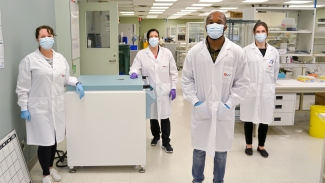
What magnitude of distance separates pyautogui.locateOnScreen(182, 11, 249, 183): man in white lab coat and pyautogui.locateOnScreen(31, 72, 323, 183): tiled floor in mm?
619

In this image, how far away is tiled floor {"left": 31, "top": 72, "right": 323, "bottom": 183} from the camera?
2.60 metres

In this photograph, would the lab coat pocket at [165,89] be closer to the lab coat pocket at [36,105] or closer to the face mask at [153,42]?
the face mask at [153,42]

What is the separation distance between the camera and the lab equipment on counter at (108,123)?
254cm

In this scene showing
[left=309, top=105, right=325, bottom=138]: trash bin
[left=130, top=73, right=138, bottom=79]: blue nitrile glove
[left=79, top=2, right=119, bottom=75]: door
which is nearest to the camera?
[left=130, top=73, right=138, bottom=79]: blue nitrile glove

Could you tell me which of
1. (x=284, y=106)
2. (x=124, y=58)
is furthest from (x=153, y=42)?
(x=124, y=58)

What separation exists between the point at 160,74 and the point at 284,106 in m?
1.68

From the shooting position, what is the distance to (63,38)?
363 cm

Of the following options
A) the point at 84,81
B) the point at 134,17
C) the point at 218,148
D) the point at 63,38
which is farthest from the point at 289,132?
the point at 134,17

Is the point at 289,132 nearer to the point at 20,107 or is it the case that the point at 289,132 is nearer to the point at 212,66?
the point at 212,66

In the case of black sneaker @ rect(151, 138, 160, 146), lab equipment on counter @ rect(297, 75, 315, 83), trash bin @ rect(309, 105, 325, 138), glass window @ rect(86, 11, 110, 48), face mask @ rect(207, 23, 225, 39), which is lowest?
black sneaker @ rect(151, 138, 160, 146)

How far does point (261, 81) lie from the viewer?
117 inches

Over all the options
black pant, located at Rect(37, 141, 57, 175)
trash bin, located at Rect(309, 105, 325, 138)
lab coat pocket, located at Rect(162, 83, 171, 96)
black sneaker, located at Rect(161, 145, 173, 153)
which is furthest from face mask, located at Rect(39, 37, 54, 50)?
trash bin, located at Rect(309, 105, 325, 138)

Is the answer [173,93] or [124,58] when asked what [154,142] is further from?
[124,58]

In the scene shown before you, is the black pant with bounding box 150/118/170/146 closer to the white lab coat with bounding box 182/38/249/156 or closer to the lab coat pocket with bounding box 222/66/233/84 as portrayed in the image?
the white lab coat with bounding box 182/38/249/156
